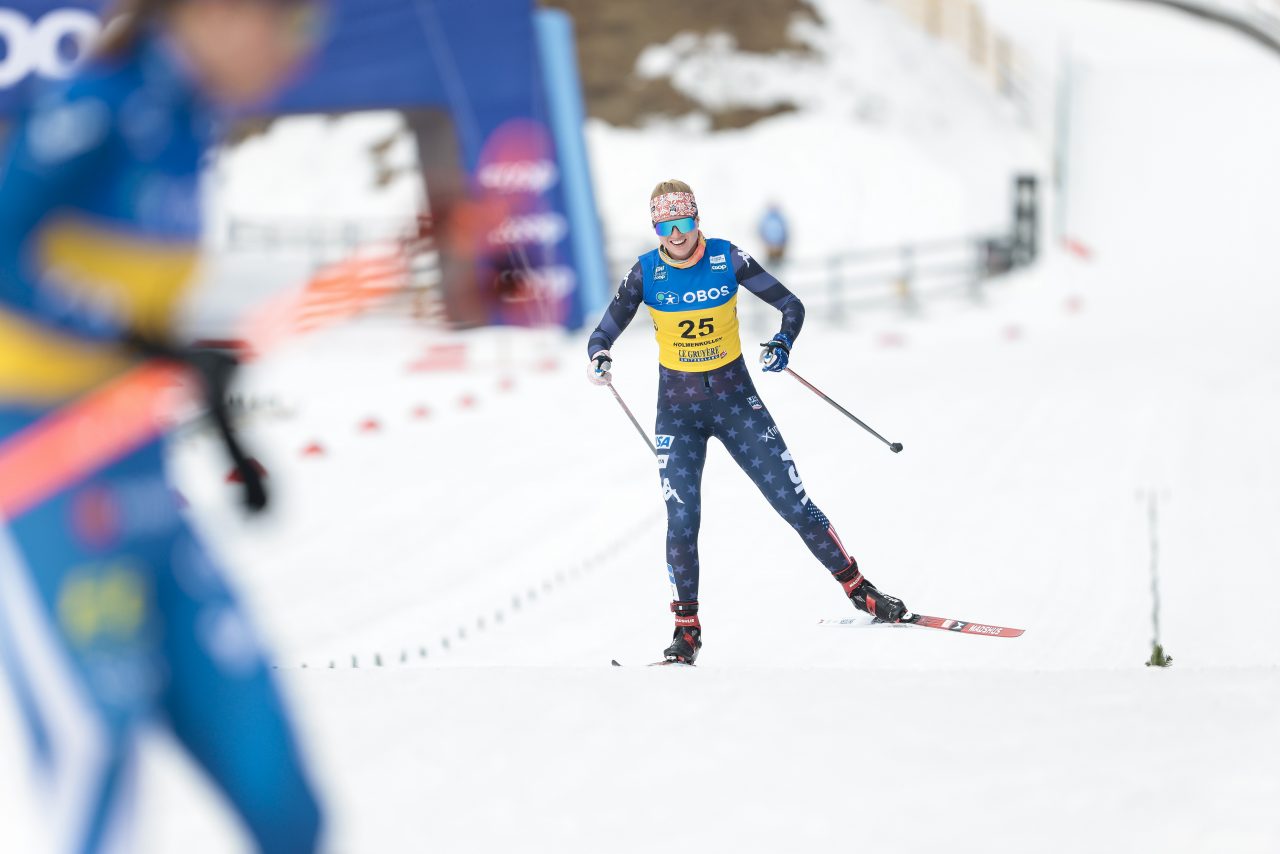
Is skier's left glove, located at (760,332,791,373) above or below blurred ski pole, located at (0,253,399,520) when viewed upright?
below

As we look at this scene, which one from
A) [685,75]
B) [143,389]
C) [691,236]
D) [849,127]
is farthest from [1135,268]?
[143,389]

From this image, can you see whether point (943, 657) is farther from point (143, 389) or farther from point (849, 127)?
point (849, 127)

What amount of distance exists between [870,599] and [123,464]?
4.48 meters

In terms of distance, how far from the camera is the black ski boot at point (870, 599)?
6023 millimetres

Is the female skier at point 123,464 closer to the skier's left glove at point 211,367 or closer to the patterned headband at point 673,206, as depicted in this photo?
the skier's left glove at point 211,367

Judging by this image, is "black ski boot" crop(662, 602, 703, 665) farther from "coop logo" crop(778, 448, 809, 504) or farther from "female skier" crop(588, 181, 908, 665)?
"coop logo" crop(778, 448, 809, 504)

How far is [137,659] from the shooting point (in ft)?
6.63

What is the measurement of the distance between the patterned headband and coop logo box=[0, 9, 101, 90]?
8554 millimetres

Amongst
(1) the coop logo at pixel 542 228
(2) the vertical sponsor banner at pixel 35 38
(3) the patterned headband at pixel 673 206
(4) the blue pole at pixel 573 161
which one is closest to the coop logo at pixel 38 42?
(2) the vertical sponsor banner at pixel 35 38

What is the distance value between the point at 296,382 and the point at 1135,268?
1451 cm

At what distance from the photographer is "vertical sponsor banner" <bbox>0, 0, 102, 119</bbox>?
11773mm

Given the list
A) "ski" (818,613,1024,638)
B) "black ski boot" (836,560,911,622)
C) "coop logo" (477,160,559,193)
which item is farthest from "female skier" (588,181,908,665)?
"coop logo" (477,160,559,193)

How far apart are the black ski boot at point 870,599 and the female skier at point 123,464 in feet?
13.6

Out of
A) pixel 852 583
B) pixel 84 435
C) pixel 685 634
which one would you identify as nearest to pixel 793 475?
pixel 852 583
